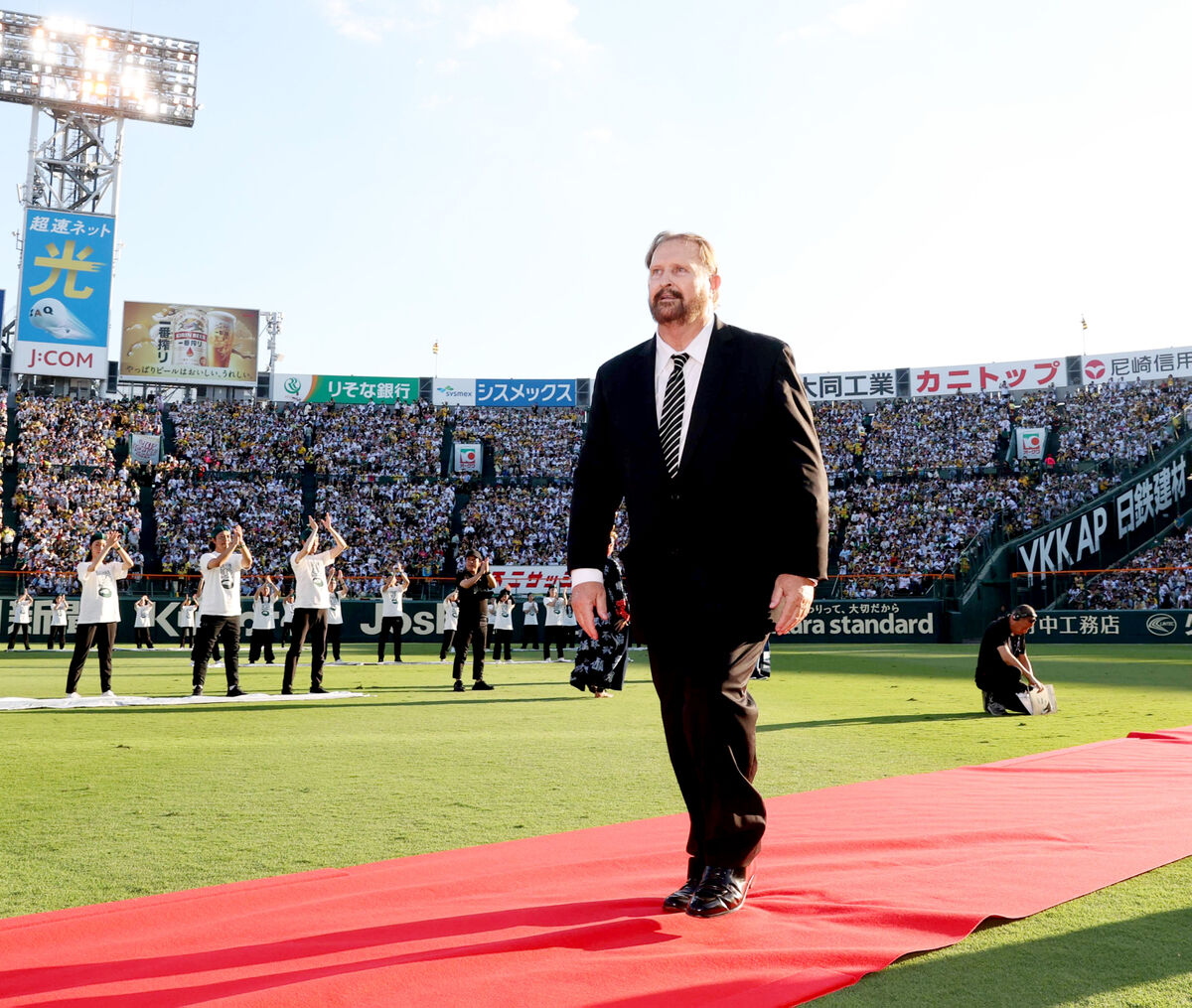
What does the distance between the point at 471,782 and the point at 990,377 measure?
43742mm

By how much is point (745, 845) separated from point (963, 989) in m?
0.82

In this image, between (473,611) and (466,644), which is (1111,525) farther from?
(466,644)

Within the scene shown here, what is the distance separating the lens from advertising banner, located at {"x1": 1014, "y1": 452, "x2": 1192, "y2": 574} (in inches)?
1283

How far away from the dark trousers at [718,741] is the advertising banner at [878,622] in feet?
91.8

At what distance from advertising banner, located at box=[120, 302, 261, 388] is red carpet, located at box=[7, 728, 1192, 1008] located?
44.7 m

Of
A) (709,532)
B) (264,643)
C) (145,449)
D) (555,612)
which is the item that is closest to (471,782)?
(709,532)

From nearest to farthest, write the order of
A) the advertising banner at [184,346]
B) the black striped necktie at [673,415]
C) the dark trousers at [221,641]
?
the black striped necktie at [673,415]
the dark trousers at [221,641]
the advertising banner at [184,346]

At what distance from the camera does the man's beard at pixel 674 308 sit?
133 inches

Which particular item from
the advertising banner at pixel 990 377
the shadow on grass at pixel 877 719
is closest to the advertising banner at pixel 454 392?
the advertising banner at pixel 990 377

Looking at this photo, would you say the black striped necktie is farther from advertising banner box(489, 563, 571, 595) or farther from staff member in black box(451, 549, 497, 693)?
advertising banner box(489, 563, 571, 595)

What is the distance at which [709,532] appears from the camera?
3268 millimetres

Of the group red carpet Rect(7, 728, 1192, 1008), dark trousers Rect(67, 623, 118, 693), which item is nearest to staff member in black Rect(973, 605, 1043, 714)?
red carpet Rect(7, 728, 1192, 1008)

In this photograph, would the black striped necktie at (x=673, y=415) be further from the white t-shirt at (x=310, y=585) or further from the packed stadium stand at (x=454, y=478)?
the packed stadium stand at (x=454, y=478)

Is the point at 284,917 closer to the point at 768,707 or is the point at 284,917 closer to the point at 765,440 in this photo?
the point at 765,440
